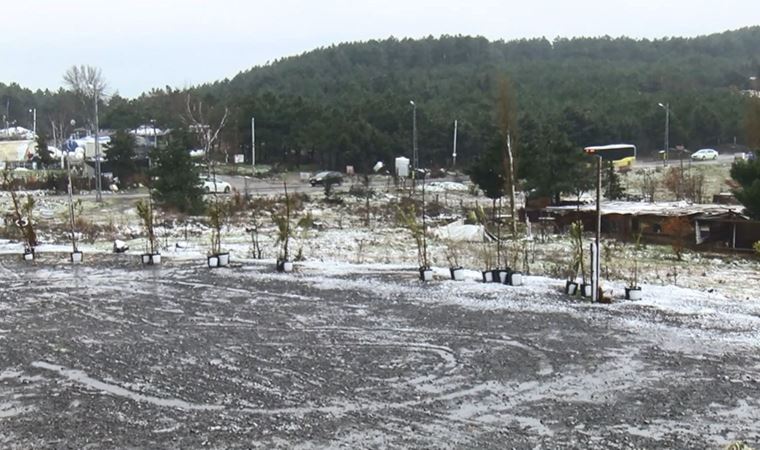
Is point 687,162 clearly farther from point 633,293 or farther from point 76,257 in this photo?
point 76,257

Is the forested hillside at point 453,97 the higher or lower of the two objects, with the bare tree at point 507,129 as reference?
higher

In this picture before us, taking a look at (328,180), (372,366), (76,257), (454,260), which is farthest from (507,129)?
(372,366)

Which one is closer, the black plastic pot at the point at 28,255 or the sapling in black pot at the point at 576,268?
the sapling in black pot at the point at 576,268

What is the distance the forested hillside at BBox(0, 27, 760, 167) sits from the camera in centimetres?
4459

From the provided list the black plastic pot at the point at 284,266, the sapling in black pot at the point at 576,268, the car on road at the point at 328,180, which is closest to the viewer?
the sapling in black pot at the point at 576,268

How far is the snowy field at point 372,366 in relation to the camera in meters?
6.06

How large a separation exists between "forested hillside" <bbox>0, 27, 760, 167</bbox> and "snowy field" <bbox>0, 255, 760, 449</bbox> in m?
14.3

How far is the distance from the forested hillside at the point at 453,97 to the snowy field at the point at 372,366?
1427cm

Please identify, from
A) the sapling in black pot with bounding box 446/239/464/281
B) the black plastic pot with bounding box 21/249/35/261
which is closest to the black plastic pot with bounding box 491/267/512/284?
the sapling in black pot with bounding box 446/239/464/281

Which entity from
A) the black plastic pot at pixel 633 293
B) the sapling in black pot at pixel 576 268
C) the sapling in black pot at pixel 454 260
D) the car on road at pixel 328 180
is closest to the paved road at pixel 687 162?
the car on road at pixel 328 180

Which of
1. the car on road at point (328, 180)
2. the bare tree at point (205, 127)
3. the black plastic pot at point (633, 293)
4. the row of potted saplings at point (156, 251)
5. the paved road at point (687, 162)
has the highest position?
the bare tree at point (205, 127)

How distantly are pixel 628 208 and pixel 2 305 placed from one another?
14716 mm

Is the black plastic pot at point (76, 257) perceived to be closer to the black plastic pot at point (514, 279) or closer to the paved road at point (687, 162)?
the black plastic pot at point (514, 279)

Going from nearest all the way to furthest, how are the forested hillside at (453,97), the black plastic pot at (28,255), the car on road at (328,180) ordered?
1. the black plastic pot at (28,255)
2. the car on road at (328,180)
3. the forested hillside at (453,97)
